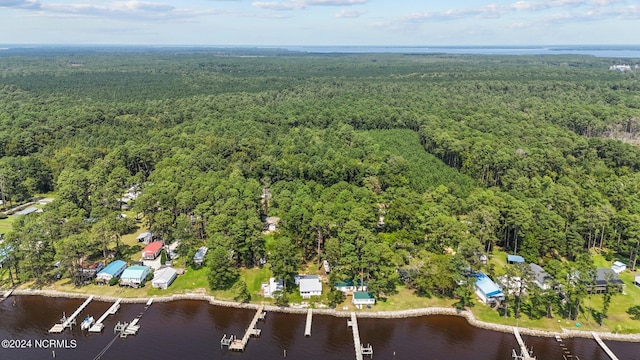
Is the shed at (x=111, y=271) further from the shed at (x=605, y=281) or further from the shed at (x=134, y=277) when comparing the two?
the shed at (x=605, y=281)

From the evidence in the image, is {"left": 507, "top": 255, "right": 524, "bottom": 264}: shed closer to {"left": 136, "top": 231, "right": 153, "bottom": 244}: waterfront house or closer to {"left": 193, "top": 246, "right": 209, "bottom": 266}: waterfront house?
{"left": 193, "top": 246, "right": 209, "bottom": 266}: waterfront house

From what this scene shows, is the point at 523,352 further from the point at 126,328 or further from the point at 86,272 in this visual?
the point at 86,272

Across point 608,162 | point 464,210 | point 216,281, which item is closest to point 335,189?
point 464,210

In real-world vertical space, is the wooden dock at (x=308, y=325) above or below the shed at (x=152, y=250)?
below

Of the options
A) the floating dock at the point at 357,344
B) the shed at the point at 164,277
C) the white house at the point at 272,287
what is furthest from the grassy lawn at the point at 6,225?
the floating dock at the point at 357,344

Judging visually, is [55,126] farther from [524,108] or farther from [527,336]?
[524,108]

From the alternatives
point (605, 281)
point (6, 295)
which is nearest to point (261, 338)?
point (6, 295)
